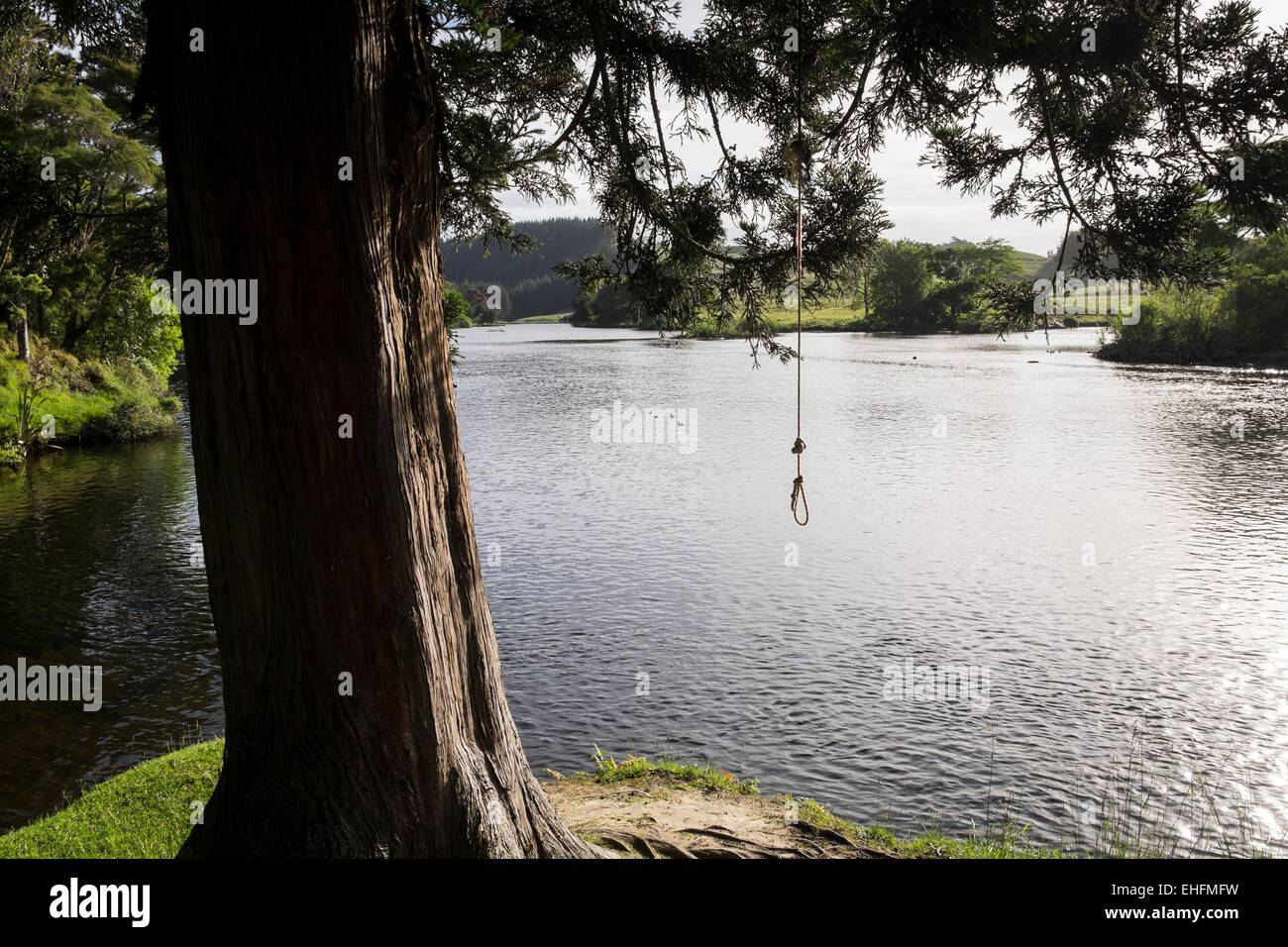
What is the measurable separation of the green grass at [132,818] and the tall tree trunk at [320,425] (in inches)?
111

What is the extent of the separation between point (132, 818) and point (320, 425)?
202 inches

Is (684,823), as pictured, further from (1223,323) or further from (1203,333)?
(1203,333)

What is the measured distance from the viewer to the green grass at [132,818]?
6207mm

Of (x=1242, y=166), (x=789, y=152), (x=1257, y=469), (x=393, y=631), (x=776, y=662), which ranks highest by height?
(x=789, y=152)

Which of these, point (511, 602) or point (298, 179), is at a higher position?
point (298, 179)

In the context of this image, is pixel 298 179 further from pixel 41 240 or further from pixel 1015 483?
pixel 1015 483

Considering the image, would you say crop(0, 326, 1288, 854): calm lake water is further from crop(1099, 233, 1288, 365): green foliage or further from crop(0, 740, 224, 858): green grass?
crop(1099, 233, 1288, 365): green foliage

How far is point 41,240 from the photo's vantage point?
635cm

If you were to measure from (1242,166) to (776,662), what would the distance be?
31.4 feet

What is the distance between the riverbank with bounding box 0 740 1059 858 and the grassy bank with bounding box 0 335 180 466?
82.1 feet

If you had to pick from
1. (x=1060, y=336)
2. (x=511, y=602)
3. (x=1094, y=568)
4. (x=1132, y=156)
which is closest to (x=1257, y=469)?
(x=1094, y=568)

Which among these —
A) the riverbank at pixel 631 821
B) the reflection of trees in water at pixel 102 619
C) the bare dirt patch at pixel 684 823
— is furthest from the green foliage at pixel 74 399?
the bare dirt patch at pixel 684 823

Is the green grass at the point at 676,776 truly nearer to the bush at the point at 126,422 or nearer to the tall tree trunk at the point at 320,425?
the tall tree trunk at the point at 320,425

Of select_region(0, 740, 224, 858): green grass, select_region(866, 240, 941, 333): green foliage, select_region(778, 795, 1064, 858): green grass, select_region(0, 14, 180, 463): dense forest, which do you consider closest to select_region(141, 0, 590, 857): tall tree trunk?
select_region(0, 740, 224, 858): green grass
